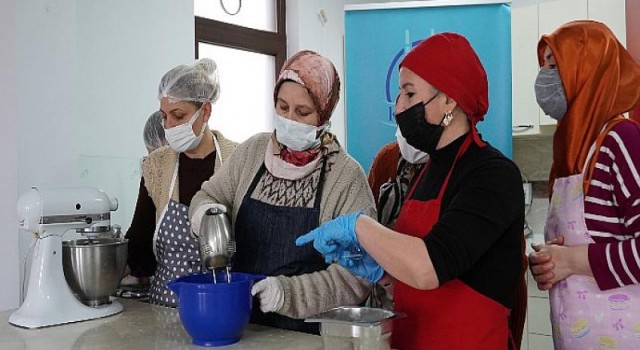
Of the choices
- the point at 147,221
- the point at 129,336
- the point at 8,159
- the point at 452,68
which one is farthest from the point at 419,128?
the point at 8,159

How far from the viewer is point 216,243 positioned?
4.42 feet

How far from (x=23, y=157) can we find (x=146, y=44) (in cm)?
86

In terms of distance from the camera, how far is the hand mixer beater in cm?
133

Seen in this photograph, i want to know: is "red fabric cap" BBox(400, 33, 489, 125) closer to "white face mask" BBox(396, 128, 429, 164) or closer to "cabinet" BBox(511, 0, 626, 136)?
"white face mask" BBox(396, 128, 429, 164)

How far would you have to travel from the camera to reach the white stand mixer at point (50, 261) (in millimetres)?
1494

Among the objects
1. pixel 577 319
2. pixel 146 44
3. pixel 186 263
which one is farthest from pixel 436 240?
pixel 146 44

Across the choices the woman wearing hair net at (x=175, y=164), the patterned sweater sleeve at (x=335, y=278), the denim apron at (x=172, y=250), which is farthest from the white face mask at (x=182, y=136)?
the patterned sweater sleeve at (x=335, y=278)

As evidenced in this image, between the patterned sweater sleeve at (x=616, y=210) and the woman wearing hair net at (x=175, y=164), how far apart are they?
1.08m

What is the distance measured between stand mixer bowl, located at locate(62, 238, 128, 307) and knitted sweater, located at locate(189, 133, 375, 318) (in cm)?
24

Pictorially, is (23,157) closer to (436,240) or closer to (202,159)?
(202,159)

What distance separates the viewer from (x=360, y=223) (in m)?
1.20

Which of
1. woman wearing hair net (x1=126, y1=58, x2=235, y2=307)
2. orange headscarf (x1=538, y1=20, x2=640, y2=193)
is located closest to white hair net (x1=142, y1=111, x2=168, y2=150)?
woman wearing hair net (x1=126, y1=58, x2=235, y2=307)

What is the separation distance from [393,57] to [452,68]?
1253 mm

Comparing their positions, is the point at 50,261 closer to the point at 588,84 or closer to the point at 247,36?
the point at 588,84
